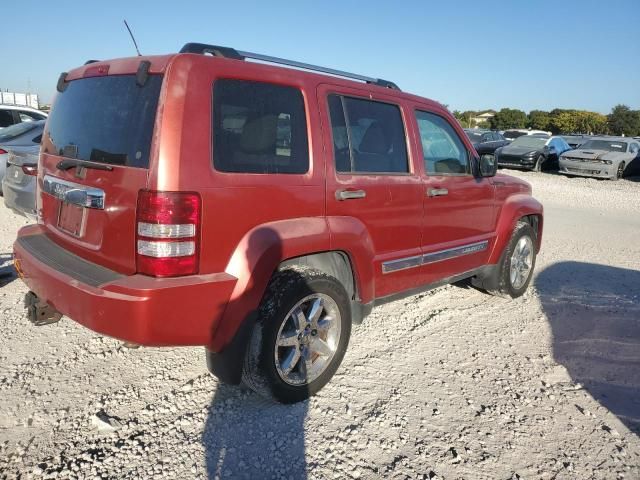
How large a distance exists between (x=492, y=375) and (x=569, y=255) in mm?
4363

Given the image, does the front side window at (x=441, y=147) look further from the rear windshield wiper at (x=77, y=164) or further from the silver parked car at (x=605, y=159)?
the silver parked car at (x=605, y=159)

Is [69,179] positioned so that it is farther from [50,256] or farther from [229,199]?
[229,199]

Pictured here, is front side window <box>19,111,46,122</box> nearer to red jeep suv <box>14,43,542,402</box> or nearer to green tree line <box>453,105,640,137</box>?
red jeep suv <box>14,43,542,402</box>

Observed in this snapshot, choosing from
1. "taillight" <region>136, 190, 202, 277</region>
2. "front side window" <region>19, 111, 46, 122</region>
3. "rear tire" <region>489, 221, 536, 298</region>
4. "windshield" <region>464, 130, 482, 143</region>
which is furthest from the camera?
"windshield" <region>464, 130, 482, 143</region>

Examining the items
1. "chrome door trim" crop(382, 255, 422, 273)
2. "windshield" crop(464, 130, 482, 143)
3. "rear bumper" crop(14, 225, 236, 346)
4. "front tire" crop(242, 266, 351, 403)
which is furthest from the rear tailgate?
"windshield" crop(464, 130, 482, 143)

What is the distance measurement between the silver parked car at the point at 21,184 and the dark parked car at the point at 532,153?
54.1 ft

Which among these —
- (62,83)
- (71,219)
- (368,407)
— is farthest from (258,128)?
(368,407)

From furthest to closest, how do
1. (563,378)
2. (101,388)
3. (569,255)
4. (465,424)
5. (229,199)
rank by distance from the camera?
(569,255) < (563,378) < (101,388) < (465,424) < (229,199)

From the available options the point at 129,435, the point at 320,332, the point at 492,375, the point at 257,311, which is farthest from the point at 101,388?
the point at 492,375

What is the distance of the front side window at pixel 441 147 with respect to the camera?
3822 millimetres

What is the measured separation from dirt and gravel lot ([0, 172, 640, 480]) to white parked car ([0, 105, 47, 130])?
7286mm

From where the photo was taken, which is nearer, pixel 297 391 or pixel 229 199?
pixel 229 199

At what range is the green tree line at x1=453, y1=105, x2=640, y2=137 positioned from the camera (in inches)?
1758

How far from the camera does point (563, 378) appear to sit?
11.3ft
